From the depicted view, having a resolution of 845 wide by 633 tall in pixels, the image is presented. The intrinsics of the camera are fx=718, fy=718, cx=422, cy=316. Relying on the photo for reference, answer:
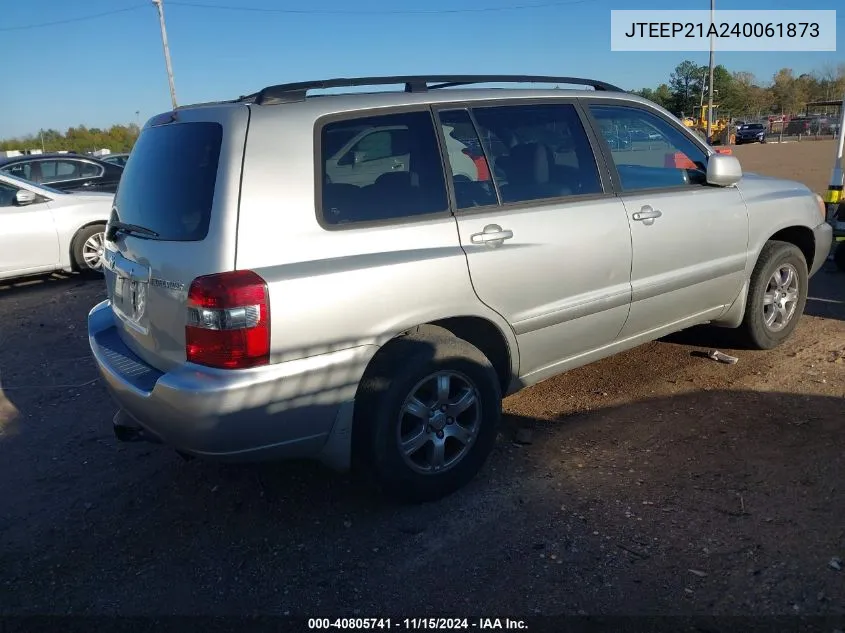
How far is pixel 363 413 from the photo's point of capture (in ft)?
10.3

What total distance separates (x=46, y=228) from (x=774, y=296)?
781 cm

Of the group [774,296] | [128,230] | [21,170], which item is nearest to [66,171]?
A: [21,170]

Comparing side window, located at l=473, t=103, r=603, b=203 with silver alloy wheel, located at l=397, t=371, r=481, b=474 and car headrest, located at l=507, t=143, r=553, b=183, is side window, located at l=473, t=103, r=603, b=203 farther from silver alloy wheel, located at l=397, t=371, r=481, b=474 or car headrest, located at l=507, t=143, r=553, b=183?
silver alloy wheel, located at l=397, t=371, r=481, b=474

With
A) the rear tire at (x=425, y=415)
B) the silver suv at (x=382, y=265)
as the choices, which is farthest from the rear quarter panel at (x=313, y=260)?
the rear tire at (x=425, y=415)

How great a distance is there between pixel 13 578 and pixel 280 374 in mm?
1456

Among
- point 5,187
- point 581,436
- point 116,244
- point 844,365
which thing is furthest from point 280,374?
A: point 5,187

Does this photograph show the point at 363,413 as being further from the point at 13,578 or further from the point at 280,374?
the point at 13,578

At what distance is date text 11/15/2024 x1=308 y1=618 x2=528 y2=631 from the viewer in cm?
258

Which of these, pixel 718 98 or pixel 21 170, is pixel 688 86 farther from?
pixel 21 170

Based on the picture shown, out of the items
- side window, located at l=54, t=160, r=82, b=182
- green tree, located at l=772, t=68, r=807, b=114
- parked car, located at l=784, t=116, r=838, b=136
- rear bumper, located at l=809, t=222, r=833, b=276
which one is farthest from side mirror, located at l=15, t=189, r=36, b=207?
green tree, located at l=772, t=68, r=807, b=114

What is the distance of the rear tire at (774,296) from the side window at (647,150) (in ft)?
2.91

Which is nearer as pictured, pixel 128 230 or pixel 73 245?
pixel 128 230

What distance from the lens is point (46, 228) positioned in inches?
335

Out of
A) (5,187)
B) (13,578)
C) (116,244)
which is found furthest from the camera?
(5,187)
